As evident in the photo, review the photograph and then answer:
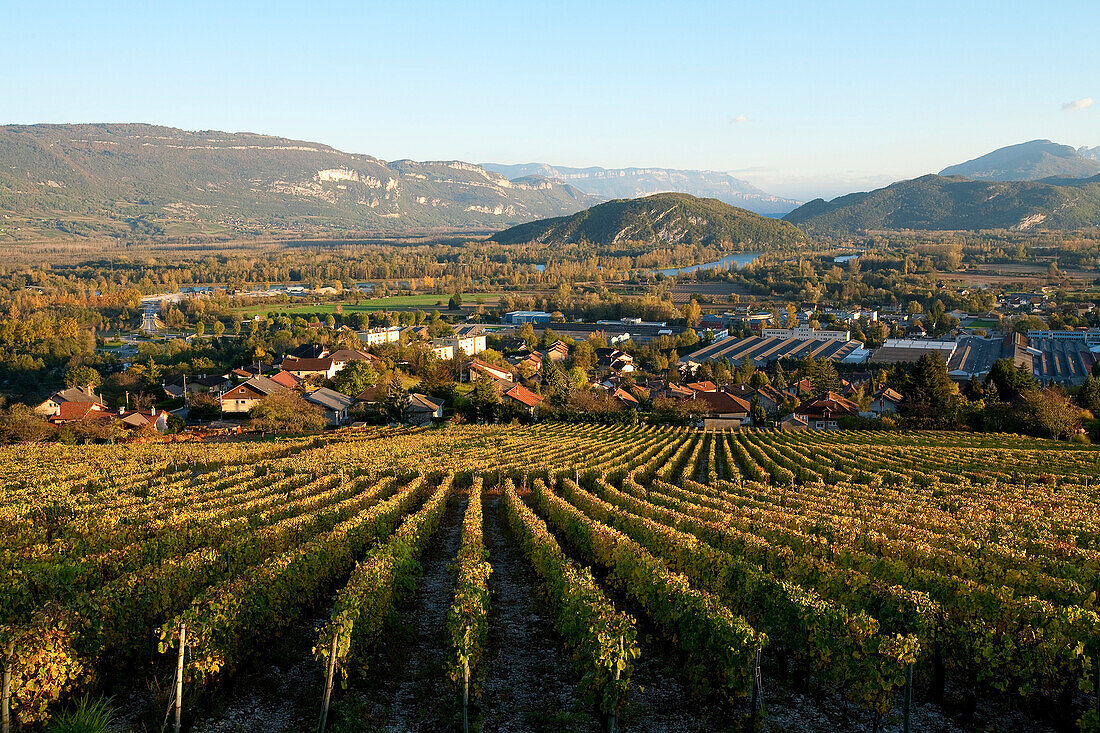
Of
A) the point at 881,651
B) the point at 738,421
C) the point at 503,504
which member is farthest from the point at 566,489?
the point at 738,421

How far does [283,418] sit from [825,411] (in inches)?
1359

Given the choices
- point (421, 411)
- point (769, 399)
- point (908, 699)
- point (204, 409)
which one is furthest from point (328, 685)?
point (769, 399)

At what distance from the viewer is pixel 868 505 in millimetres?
19297

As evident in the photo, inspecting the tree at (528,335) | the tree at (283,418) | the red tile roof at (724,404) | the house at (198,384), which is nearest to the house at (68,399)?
the house at (198,384)

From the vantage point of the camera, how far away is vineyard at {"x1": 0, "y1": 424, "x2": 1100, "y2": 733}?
828 centimetres

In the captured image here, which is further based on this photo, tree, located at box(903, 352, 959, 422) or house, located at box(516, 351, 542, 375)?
house, located at box(516, 351, 542, 375)

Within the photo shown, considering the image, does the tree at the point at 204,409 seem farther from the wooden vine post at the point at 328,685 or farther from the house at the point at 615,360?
the wooden vine post at the point at 328,685

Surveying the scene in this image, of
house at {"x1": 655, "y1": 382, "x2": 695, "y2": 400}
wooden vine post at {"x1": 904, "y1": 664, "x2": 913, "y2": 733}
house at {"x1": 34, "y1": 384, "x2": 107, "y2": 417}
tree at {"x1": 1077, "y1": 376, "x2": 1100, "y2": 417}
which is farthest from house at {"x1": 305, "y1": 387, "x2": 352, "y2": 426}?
tree at {"x1": 1077, "y1": 376, "x2": 1100, "y2": 417}

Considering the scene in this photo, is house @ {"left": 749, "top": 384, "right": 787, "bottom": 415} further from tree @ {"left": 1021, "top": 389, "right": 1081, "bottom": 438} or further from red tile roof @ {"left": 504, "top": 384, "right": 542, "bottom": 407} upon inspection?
tree @ {"left": 1021, "top": 389, "right": 1081, "bottom": 438}

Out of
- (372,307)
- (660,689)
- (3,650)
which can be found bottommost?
(372,307)

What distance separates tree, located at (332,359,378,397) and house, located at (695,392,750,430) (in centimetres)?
2444

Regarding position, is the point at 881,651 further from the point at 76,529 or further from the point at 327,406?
the point at 327,406

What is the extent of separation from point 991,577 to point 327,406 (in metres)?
45.2

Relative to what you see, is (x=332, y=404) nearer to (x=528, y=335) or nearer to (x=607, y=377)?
(x=607, y=377)
